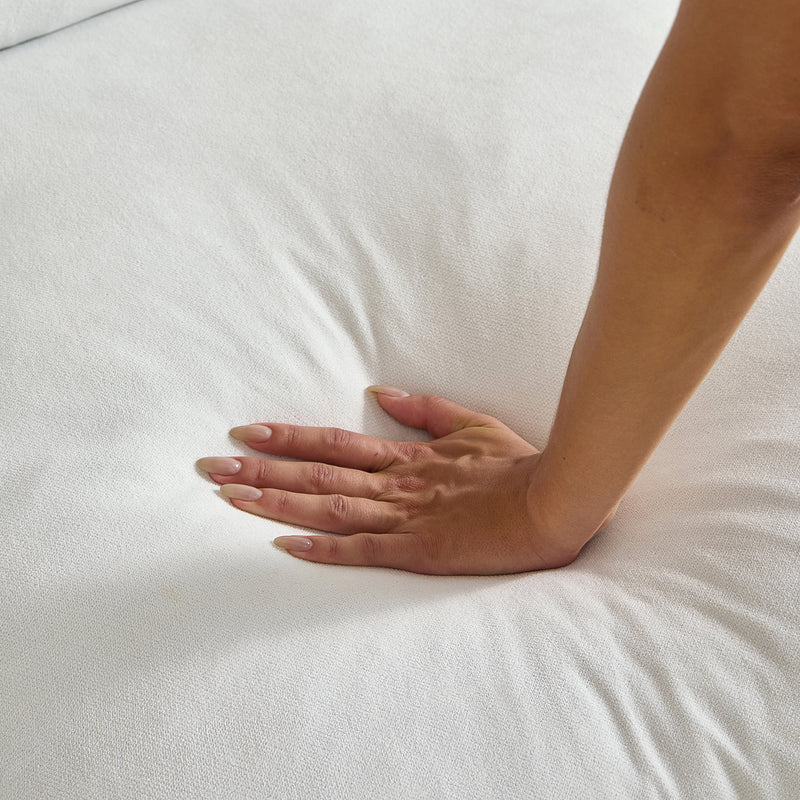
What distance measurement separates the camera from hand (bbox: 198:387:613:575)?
28.3 inches

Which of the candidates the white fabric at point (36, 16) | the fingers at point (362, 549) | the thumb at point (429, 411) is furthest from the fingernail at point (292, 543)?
the white fabric at point (36, 16)

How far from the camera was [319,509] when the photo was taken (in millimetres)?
749

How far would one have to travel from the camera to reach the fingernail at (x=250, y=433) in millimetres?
751

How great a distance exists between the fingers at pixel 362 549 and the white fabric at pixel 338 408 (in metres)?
0.02

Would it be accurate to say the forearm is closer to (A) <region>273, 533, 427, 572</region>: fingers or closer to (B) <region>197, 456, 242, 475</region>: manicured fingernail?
(A) <region>273, 533, 427, 572</region>: fingers

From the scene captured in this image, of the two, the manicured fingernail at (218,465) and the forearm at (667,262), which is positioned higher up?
the forearm at (667,262)

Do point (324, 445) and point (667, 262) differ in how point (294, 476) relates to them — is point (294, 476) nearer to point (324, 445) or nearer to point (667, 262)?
point (324, 445)

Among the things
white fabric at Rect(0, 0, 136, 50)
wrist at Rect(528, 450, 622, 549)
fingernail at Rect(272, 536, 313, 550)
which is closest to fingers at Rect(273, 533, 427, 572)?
fingernail at Rect(272, 536, 313, 550)

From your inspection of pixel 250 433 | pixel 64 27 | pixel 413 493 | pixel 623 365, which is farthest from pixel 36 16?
pixel 623 365

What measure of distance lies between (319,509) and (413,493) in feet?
0.31

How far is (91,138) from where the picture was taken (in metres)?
0.85

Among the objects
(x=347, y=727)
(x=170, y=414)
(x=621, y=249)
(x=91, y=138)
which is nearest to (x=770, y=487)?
(x=621, y=249)

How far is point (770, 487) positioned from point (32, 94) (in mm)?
778

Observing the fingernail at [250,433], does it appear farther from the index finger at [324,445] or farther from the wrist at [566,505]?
the wrist at [566,505]
